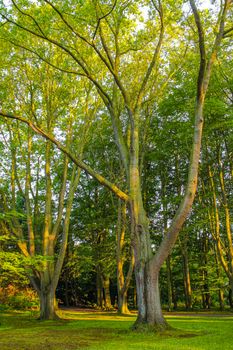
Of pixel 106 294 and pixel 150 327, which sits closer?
pixel 150 327

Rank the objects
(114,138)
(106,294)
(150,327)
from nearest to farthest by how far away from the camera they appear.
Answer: (150,327), (114,138), (106,294)

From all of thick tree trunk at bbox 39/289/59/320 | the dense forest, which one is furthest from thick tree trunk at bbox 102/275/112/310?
thick tree trunk at bbox 39/289/59/320

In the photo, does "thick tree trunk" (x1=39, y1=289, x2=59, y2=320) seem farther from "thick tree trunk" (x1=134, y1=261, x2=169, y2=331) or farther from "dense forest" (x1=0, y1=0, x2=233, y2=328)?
"thick tree trunk" (x1=134, y1=261, x2=169, y2=331)

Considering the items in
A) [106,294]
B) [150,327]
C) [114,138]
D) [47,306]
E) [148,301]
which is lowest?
[150,327]

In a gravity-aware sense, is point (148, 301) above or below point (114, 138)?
below

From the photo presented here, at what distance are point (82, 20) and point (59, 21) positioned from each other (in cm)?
128

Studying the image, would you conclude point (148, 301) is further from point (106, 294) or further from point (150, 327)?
point (106, 294)

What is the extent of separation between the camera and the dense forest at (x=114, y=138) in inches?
471

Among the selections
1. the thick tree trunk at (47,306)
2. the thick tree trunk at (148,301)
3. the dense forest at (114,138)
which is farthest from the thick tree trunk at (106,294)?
the thick tree trunk at (148,301)

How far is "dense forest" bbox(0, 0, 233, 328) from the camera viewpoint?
1195 cm

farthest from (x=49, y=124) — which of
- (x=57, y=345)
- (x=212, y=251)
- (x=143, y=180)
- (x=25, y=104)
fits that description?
(x=212, y=251)

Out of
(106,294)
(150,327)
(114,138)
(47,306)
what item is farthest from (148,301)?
(106,294)

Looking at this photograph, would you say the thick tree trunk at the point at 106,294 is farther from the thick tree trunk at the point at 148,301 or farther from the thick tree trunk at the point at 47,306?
the thick tree trunk at the point at 148,301

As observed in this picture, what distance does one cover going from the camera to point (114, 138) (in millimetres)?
14281
